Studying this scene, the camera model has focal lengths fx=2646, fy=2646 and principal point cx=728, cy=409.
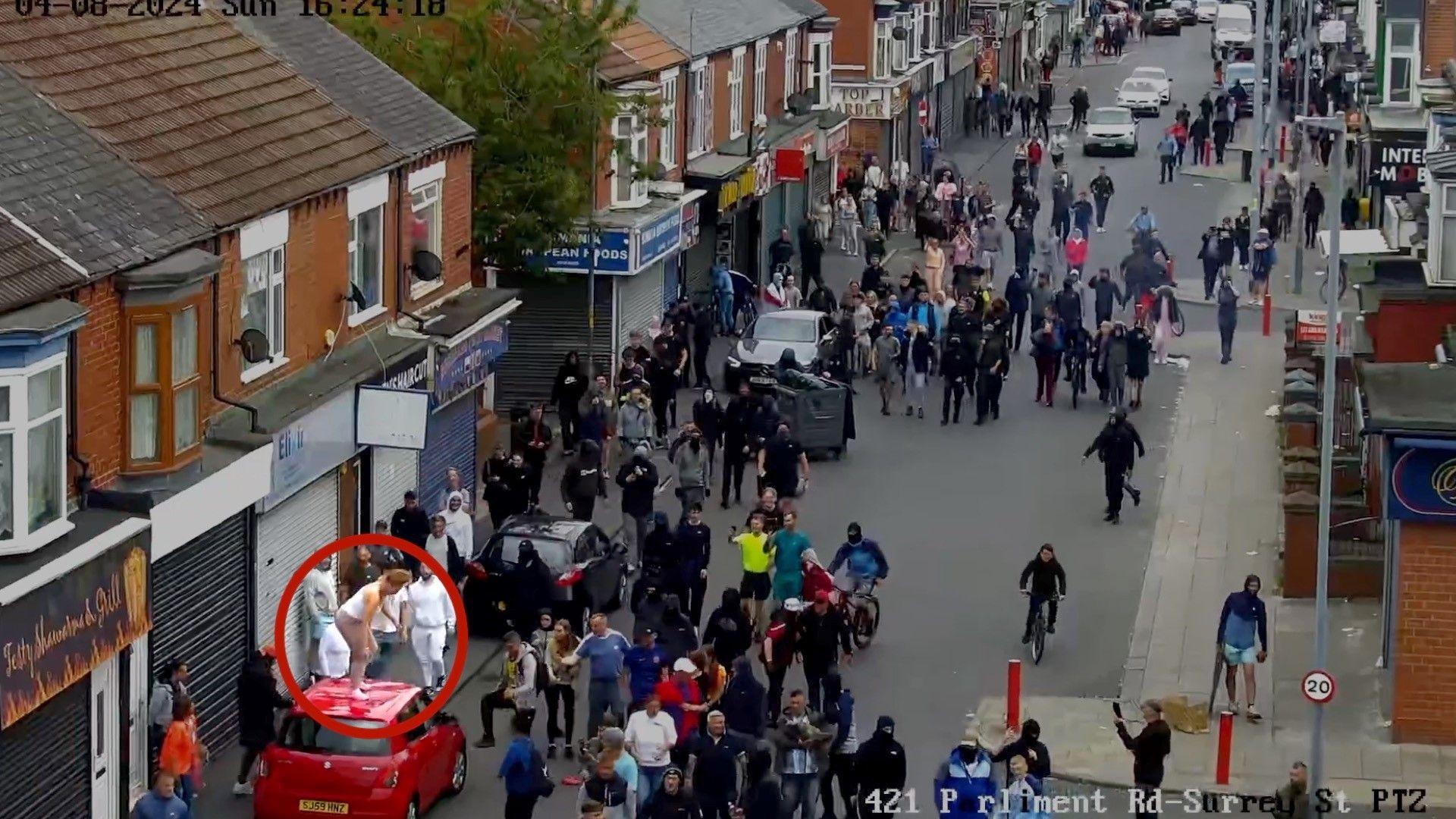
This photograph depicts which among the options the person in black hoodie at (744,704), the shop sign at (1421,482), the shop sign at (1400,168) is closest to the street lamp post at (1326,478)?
the shop sign at (1421,482)

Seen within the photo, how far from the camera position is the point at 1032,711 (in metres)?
25.1

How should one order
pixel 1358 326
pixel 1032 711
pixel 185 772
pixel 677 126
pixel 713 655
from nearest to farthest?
pixel 185 772 → pixel 713 655 → pixel 1032 711 → pixel 1358 326 → pixel 677 126

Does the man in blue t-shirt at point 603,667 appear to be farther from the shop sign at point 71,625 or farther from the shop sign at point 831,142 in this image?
the shop sign at point 831,142

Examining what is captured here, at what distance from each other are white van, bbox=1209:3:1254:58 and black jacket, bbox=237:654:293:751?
7508cm

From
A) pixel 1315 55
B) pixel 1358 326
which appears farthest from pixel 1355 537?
pixel 1315 55

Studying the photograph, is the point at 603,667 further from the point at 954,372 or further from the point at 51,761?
the point at 954,372

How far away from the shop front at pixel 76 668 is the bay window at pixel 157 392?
112 centimetres

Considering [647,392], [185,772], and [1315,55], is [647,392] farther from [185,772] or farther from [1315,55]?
[1315,55]

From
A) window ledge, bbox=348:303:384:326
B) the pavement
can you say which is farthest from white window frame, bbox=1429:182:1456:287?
window ledge, bbox=348:303:384:326

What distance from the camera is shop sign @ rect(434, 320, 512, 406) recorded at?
29.8 metres

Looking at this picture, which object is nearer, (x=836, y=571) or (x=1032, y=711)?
(x=1032, y=711)

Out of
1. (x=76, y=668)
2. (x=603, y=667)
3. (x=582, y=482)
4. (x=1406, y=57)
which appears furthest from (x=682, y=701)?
(x=1406, y=57)

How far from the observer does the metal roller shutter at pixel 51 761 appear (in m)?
19.1

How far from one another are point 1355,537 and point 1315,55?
59.9 m
